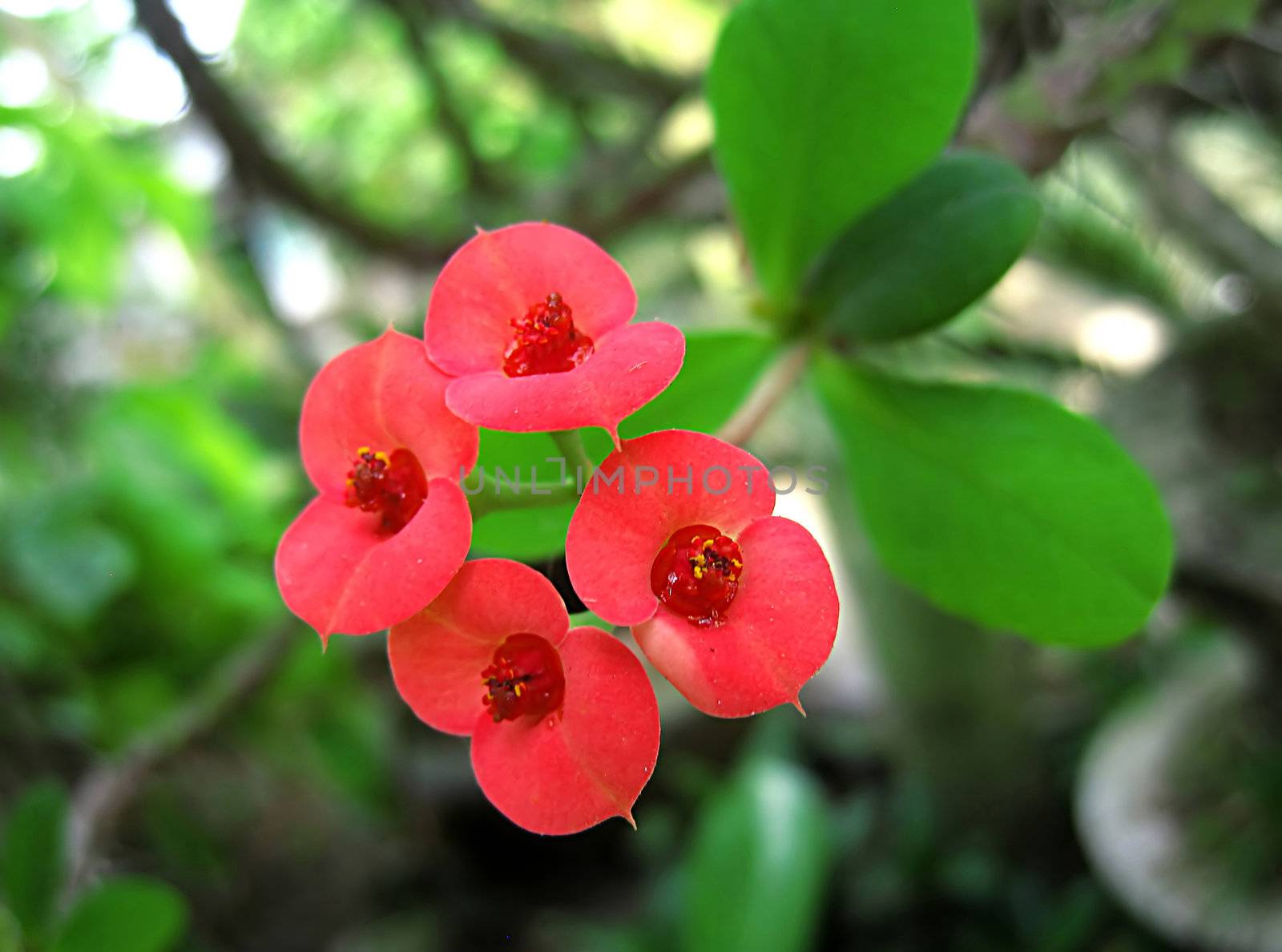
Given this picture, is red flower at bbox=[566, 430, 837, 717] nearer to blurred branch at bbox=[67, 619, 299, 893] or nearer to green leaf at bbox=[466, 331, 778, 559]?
green leaf at bbox=[466, 331, 778, 559]

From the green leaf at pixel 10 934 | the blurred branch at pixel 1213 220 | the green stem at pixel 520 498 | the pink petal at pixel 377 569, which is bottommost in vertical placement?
the blurred branch at pixel 1213 220

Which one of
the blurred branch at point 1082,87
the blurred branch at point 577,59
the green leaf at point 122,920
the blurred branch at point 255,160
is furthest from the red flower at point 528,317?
the blurred branch at point 577,59

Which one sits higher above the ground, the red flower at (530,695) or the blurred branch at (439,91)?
the red flower at (530,695)

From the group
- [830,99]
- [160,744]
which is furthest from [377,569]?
[160,744]

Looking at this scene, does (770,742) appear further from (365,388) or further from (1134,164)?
(365,388)

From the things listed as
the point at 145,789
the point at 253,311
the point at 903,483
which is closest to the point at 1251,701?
the point at 903,483

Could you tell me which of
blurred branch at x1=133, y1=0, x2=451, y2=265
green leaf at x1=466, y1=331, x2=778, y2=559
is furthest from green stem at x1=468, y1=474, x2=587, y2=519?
blurred branch at x1=133, y1=0, x2=451, y2=265

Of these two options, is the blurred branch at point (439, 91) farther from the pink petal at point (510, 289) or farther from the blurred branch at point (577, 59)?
the pink petal at point (510, 289)
